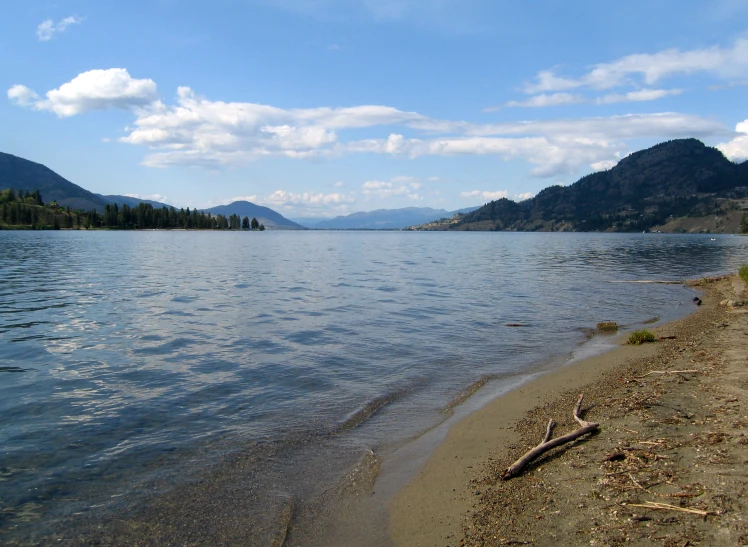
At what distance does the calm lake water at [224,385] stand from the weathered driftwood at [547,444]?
3761 millimetres

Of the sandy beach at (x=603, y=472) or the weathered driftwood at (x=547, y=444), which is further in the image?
the weathered driftwood at (x=547, y=444)

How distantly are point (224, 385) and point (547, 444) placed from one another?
11403 mm

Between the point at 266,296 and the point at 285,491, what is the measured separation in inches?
1230

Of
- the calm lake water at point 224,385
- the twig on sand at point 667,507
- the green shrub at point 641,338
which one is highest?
the twig on sand at point 667,507

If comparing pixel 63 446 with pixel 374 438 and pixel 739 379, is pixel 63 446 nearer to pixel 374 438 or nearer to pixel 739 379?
pixel 374 438

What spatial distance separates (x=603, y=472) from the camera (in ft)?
31.4

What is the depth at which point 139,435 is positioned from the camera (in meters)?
13.2

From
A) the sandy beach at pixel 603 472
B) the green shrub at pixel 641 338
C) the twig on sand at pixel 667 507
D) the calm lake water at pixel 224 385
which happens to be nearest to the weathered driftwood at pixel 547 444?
the sandy beach at pixel 603 472

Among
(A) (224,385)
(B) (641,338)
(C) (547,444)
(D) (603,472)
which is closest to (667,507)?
(D) (603,472)

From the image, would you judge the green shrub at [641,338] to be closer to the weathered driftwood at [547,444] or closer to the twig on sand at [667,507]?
the weathered driftwood at [547,444]

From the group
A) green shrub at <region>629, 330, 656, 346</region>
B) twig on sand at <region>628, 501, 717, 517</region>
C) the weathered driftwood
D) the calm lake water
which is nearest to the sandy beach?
twig on sand at <region>628, 501, 717, 517</region>

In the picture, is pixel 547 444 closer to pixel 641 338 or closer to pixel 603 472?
pixel 603 472

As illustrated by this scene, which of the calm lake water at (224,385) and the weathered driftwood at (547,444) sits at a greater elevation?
the weathered driftwood at (547,444)

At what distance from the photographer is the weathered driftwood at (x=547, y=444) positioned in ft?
34.0
